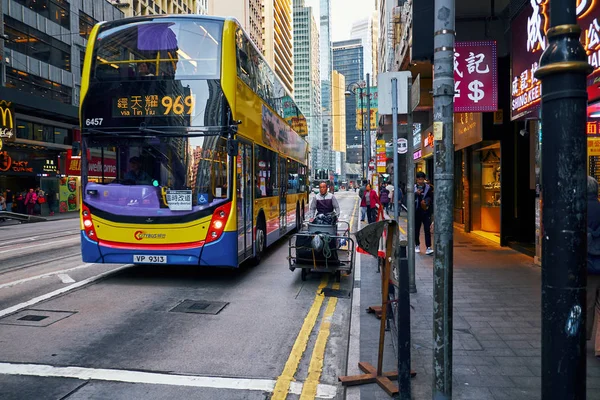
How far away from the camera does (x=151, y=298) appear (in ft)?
24.3

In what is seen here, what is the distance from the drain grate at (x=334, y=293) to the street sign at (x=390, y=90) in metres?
3.08

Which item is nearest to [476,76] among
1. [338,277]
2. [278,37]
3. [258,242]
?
[338,277]

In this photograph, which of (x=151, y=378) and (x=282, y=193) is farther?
(x=282, y=193)

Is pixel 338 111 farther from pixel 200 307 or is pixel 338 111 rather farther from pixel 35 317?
pixel 35 317

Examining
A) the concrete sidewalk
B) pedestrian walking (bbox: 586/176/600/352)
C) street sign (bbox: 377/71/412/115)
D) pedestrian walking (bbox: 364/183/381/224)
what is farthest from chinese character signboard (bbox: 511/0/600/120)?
pedestrian walking (bbox: 364/183/381/224)

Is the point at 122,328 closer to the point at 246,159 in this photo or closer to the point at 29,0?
the point at 246,159

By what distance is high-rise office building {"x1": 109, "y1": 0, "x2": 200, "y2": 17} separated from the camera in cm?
4725

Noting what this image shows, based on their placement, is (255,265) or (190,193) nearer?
(190,193)

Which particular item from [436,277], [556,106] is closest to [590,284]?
[436,277]

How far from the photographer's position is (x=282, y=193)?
13.2 meters

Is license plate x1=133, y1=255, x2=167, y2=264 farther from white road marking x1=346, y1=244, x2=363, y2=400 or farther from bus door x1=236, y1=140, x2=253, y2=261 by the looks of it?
white road marking x1=346, y1=244, x2=363, y2=400

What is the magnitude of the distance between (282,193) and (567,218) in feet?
36.1

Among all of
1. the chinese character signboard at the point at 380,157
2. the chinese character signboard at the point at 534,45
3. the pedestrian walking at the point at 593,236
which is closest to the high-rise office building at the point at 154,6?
the chinese character signboard at the point at 380,157

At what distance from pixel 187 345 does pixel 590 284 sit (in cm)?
423
